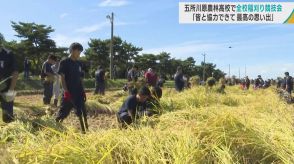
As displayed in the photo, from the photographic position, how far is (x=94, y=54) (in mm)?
52188

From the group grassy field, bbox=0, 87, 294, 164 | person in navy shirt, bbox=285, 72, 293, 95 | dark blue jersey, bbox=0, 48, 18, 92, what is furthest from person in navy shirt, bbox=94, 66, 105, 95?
grassy field, bbox=0, 87, 294, 164

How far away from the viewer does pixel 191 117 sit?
7055 millimetres

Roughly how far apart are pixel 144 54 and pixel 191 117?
58.4 metres

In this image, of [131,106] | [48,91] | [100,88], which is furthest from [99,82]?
[131,106]

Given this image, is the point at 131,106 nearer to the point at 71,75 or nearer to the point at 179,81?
the point at 71,75

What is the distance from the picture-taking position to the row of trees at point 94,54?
39500 millimetres

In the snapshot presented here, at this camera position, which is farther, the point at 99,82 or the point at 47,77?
the point at 99,82

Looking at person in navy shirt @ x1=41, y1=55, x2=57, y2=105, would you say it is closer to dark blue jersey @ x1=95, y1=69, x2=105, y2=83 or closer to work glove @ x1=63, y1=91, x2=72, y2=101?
dark blue jersey @ x1=95, y1=69, x2=105, y2=83

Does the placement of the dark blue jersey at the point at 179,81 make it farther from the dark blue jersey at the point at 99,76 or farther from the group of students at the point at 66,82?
the group of students at the point at 66,82

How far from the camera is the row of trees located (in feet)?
130

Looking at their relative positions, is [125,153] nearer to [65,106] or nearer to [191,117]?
[191,117]

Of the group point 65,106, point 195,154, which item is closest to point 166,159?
point 195,154

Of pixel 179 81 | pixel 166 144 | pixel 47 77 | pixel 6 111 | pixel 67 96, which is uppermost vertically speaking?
pixel 47 77

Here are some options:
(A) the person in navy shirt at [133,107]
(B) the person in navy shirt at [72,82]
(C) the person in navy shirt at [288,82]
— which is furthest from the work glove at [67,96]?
(C) the person in navy shirt at [288,82]
